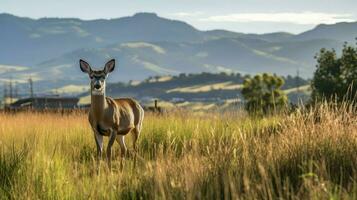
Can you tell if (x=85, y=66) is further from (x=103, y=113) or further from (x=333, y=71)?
(x=333, y=71)

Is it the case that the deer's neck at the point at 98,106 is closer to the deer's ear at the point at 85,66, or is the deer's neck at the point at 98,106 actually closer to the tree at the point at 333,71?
the deer's ear at the point at 85,66

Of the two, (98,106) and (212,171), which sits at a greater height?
(98,106)

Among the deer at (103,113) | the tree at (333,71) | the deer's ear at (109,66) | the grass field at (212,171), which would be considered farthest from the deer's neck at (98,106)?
the tree at (333,71)

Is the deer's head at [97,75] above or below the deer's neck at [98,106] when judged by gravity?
above

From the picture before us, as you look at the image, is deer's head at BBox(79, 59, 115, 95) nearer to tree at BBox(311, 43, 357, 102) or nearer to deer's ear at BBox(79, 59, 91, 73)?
deer's ear at BBox(79, 59, 91, 73)

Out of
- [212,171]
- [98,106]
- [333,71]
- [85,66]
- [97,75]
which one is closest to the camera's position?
[212,171]

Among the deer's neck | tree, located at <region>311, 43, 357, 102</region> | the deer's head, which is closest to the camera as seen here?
the deer's head

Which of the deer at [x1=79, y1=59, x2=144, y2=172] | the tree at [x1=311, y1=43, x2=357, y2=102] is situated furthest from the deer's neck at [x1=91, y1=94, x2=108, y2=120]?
the tree at [x1=311, y1=43, x2=357, y2=102]

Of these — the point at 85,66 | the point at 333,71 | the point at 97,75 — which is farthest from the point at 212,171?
the point at 333,71

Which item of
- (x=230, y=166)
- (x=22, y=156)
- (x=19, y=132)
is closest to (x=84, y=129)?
(x=19, y=132)

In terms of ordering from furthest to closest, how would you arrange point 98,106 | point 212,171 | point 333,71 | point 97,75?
point 333,71
point 98,106
point 97,75
point 212,171

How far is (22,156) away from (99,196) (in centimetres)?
250

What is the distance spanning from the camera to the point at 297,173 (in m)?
8.61

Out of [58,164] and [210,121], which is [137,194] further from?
[210,121]
